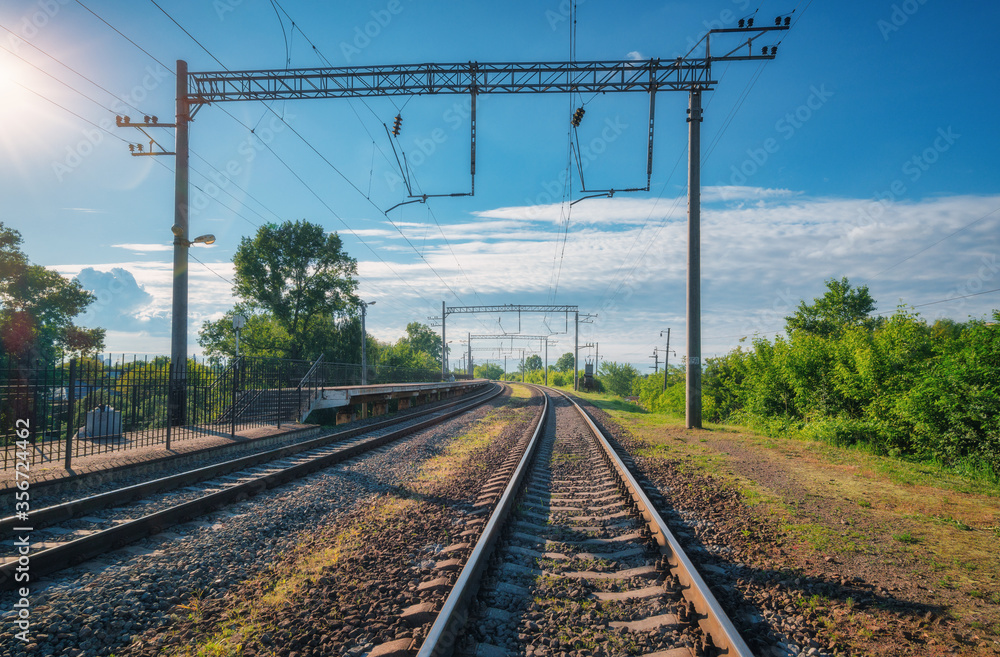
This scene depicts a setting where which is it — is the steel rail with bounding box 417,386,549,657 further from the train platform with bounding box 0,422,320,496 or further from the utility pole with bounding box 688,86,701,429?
the utility pole with bounding box 688,86,701,429

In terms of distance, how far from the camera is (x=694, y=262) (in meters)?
13.7

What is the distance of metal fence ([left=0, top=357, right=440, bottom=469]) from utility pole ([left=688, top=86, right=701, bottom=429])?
12925mm

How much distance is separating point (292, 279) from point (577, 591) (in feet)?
154

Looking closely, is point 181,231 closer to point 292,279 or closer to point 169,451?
point 169,451

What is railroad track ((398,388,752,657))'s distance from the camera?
2939mm

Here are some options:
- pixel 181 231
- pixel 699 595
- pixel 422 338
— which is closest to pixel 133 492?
pixel 699 595

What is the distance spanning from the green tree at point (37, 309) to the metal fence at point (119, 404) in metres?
22.9

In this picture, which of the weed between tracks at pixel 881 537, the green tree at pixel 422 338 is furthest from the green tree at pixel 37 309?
the green tree at pixel 422 338

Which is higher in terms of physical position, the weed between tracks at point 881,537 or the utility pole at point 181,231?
the utility pole at point 181,231

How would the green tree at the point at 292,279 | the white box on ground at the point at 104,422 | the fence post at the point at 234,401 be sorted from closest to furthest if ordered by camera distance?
1. the white box on ground at the point at 104,422
2. the fence post at the point at 234,401
3. the green tree at the point at 292,279

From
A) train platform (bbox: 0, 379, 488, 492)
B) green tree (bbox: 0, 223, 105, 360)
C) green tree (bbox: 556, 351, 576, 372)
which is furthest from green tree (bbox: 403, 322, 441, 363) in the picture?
train platform (bbox: 0, 379, 488, 492)

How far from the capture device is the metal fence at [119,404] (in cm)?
810

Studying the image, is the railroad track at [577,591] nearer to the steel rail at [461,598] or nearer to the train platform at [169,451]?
the steel rail at [461,598]

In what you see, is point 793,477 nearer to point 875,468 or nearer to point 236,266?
point 875,468
